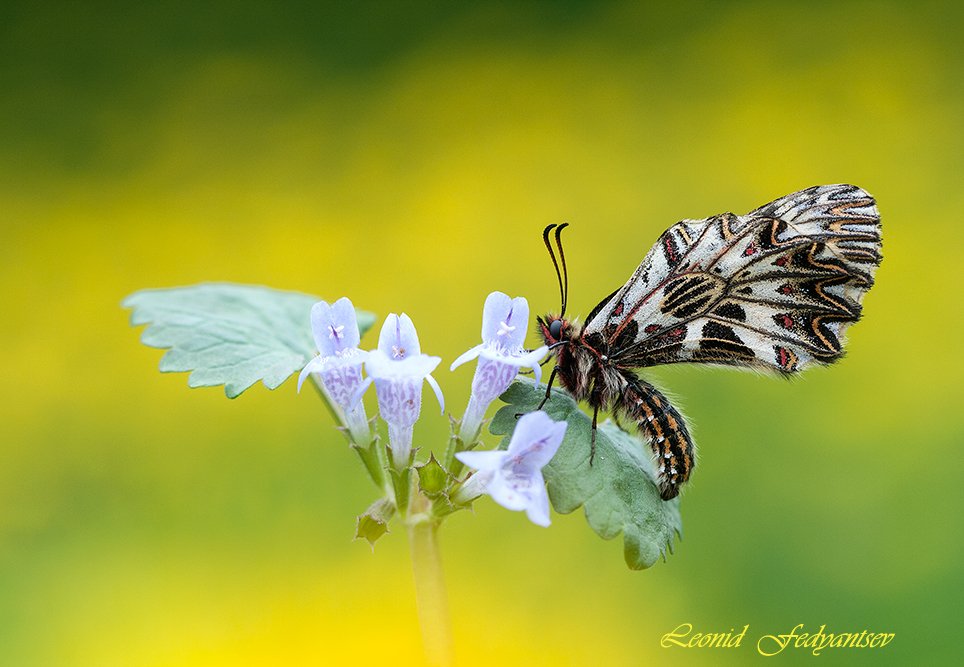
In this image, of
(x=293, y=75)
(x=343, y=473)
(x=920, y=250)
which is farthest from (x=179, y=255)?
(x=920, y=250)

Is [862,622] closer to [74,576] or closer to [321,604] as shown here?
[321,604]

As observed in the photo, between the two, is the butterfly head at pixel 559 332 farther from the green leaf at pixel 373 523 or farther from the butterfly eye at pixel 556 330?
the green leaf at pixel 373 523

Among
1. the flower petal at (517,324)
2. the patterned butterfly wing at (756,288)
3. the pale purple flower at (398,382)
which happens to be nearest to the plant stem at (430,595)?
the pale purple flower at (398,382)

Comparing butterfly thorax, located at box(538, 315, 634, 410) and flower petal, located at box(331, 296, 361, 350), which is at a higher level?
flower petal, located at box(331, 296, 361, 350)

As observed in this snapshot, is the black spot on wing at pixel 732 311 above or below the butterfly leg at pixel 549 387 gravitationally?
above

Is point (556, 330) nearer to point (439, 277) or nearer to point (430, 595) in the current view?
point (430, 595)

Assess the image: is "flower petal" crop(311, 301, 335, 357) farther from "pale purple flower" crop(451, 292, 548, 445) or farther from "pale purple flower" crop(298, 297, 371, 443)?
"pale purple flower" crop(451, 292, 548, 445)

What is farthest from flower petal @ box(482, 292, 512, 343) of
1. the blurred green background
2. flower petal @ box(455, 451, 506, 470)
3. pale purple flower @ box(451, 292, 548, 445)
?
the blurred green background
